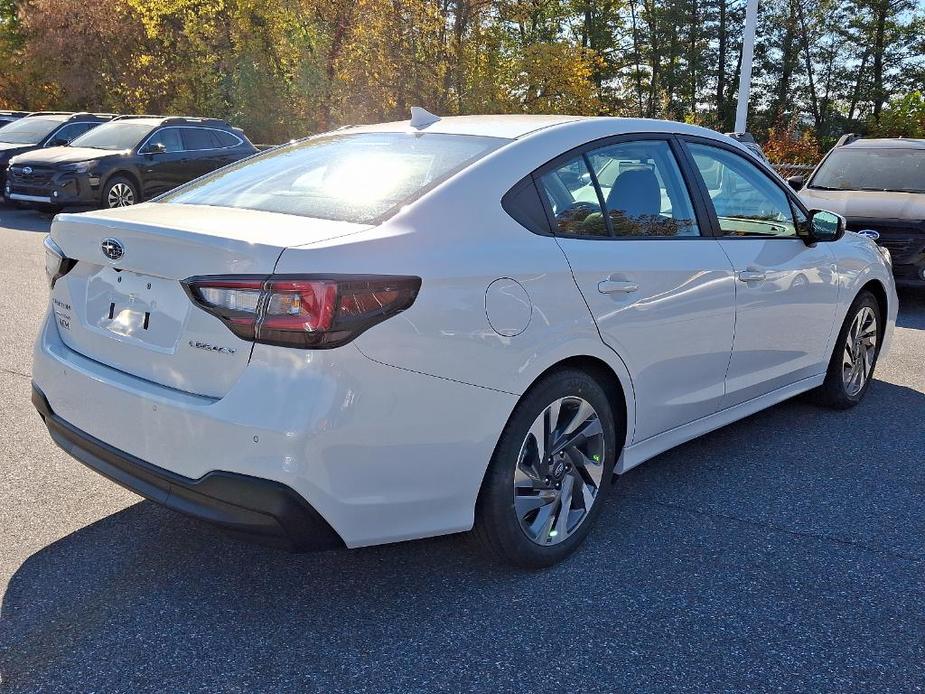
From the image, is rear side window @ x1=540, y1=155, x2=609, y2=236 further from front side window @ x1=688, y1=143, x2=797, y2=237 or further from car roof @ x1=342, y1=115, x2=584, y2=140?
front side window @ x1=688, y1=143, x2=797, y2=237

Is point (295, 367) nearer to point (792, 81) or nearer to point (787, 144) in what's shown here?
point (787, 144)

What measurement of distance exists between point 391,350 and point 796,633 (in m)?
1.60

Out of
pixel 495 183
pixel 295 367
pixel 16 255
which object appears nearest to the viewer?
→ pixel 295 367

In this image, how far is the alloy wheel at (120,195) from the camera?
47.4ft

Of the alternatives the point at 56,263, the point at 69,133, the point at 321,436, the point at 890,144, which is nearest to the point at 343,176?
the point at 56,263

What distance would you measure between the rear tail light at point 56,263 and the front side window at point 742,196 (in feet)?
8.61

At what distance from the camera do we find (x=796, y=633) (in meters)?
2.95

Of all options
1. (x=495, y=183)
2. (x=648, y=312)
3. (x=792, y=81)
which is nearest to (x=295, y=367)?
(x=495, y=183)

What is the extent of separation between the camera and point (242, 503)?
264cm

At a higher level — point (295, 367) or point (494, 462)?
point (295, 367)

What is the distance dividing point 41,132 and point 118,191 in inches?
157

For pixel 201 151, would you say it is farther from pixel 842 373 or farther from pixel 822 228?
pixel 822 228

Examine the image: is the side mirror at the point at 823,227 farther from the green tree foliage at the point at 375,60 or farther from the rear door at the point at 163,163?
the green tree foliage at the point at 375,60

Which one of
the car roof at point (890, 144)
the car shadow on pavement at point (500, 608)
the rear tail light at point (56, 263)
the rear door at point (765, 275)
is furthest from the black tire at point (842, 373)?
the car roof at point (890, 144)
